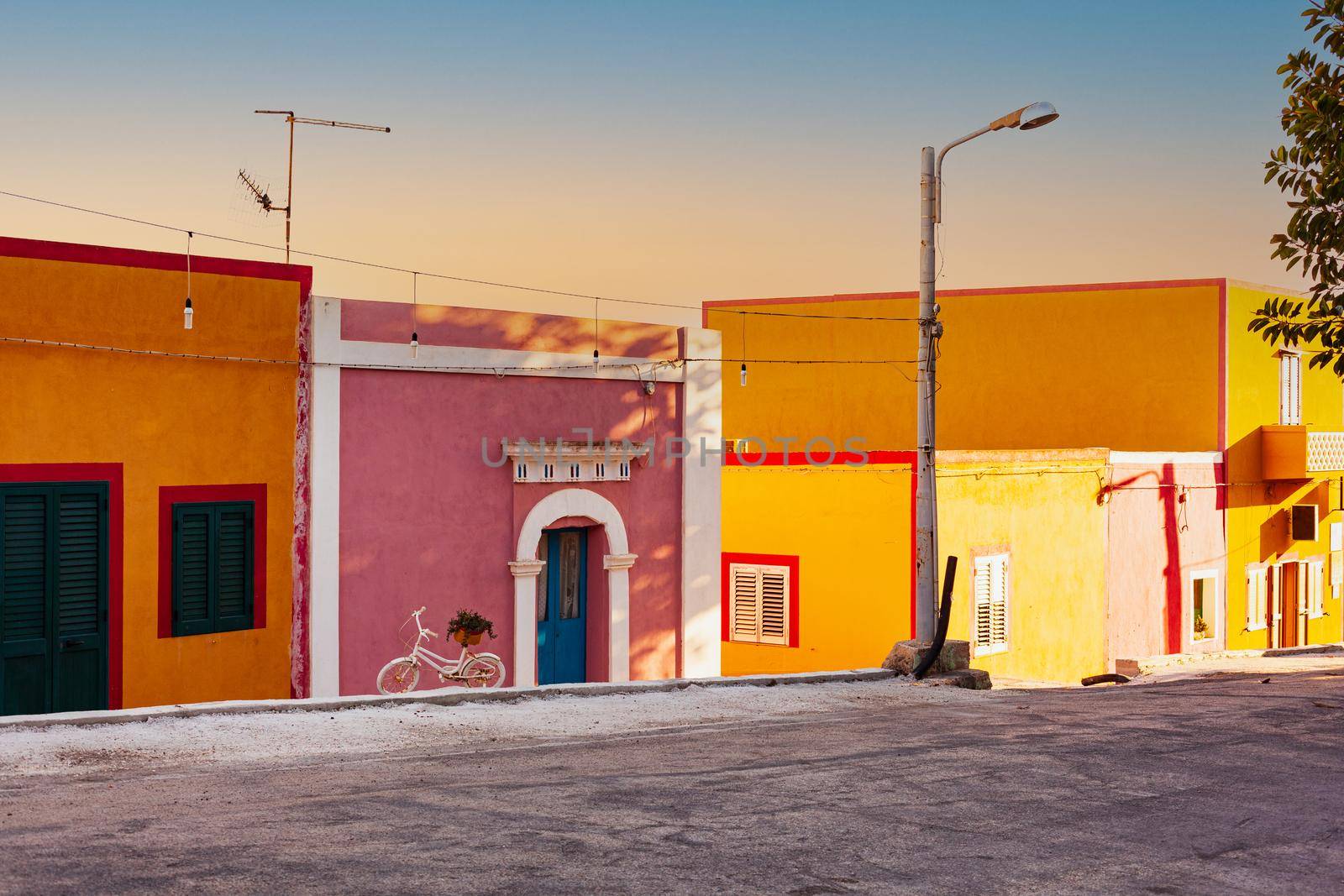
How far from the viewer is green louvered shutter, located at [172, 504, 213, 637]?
1294 centimetres

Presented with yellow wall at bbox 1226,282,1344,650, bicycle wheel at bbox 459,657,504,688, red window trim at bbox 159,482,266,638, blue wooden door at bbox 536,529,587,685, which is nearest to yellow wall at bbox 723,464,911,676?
blue wooden door at bbox 536,529,587,685

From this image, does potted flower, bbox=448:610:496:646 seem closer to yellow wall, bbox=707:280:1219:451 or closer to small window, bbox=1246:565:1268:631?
yellow wall, bbox=707:280:1219:451

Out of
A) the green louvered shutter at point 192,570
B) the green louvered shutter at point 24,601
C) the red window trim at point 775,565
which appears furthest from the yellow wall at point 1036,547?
the green louvered shutter at point 24,601

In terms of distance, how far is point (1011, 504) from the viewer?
21.0 metres

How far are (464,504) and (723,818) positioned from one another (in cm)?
821

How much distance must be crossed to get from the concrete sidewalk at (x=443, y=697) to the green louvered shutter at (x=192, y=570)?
1.84 metres

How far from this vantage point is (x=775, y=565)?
21.3 metres

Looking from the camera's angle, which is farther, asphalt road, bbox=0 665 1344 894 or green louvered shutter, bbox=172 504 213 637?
green louvered shutter, bbox=172 504 213 637

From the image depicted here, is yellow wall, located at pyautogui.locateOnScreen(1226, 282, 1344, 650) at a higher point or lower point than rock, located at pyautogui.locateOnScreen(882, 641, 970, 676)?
higher

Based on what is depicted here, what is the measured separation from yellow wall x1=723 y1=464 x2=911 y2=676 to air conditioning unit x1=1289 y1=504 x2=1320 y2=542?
13.1m

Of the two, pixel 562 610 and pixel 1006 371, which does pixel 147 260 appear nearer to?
pixel 562 610

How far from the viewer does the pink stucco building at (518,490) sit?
46.8 ft

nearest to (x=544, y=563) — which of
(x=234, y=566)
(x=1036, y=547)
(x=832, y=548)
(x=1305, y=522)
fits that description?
(x=234, y=566)

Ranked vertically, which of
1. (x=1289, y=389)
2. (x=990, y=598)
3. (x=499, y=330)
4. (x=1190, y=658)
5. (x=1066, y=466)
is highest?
(x=1289, y=389)
